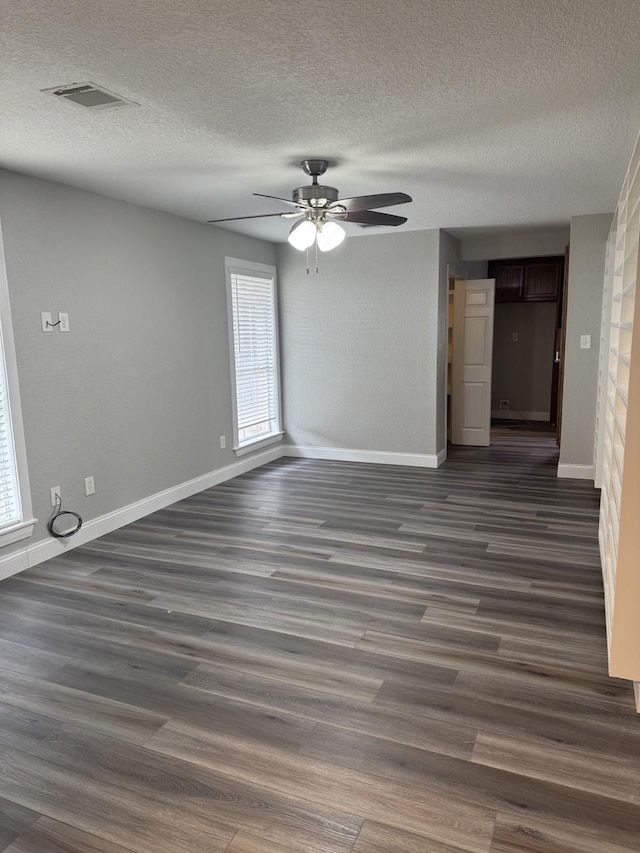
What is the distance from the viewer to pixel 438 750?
6.52ft

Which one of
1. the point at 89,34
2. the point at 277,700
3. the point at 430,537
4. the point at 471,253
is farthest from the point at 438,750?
the point at 471,253

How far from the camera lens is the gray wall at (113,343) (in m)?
3.59

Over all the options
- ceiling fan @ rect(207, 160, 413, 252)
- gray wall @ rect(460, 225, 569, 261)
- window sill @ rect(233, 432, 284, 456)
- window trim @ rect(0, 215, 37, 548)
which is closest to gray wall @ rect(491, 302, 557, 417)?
gray wall @ rect(460, 225, 569, 261)

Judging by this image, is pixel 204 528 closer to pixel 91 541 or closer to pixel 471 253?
pixel 91 541

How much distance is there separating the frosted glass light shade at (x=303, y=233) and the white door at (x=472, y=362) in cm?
380

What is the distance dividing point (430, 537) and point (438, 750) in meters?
2.08

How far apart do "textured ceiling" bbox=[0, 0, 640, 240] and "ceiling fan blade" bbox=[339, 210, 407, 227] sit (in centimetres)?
24

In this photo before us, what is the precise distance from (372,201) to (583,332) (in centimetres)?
Result: 293

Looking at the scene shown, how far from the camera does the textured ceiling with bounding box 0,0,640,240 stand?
5.93 ft

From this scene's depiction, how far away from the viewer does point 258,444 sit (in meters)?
6.21

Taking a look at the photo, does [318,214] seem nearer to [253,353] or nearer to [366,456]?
[253,353]

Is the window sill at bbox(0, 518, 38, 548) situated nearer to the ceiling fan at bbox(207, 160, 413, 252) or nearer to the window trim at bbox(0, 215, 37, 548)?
the window trim at bbox(0, 215, 37, 548)

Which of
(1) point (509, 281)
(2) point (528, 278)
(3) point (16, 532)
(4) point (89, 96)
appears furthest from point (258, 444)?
(2) point (528, 278)

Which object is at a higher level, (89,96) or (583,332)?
(89,96)
